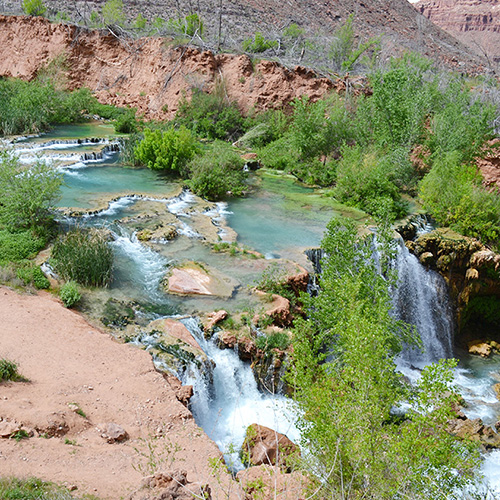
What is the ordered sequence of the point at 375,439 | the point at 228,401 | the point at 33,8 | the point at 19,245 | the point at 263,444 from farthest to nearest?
the point at 33,8, the point at 19,245, the point at 228,401, the point at 263,444, the point at 375,439

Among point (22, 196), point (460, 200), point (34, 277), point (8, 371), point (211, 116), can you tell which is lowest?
point (8, 371)

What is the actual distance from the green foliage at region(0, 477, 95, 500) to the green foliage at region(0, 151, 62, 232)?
7.96 m

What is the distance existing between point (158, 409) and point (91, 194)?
33.1 ft

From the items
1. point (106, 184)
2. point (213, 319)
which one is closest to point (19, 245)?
point (213, 319)

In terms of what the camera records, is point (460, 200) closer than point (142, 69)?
Yes

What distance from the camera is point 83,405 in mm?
6742

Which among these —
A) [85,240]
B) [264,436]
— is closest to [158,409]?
[264,436]

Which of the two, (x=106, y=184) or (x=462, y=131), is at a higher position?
(x=462, y=131)

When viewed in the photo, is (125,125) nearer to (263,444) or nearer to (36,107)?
(36,107)

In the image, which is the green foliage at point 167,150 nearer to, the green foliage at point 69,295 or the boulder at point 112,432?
the green foliage at point 69,295

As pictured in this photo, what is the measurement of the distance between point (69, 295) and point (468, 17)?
103m

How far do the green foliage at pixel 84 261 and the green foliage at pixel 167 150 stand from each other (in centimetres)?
805

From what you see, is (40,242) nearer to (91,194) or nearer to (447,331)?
(91,194)

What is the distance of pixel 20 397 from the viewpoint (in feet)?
21.3
